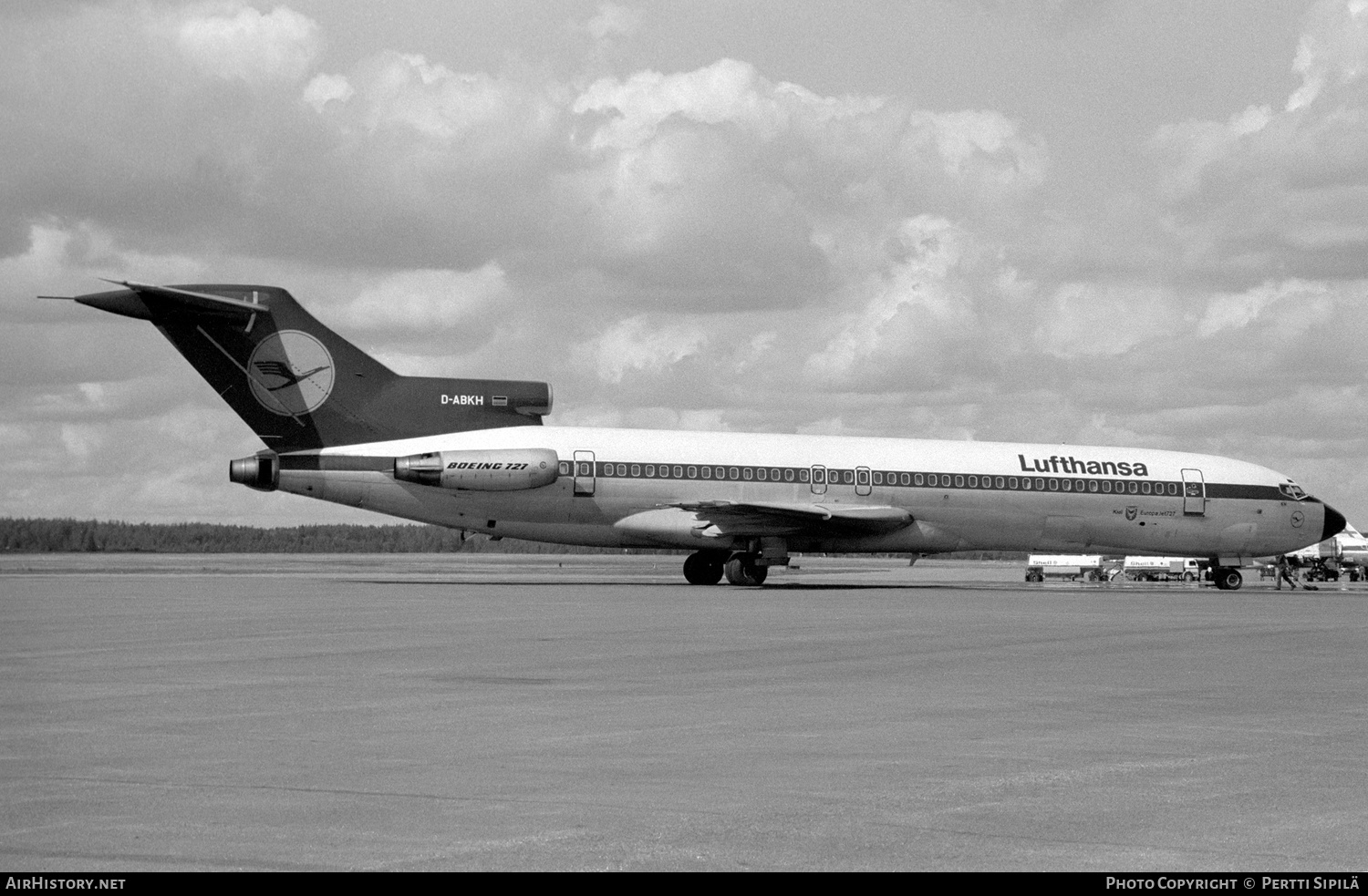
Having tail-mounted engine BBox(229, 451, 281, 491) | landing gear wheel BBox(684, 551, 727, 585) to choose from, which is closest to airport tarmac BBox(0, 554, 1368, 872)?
tail-mounted engine BBox(229, 451, 281, 491)

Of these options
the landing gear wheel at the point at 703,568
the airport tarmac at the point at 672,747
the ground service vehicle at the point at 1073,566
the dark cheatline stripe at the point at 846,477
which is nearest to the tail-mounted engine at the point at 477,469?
the dark cheatline stripe at the point at 846,477

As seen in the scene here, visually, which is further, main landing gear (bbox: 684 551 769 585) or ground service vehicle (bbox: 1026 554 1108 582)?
ground service vehicle (bbox: 1026 554 1108 582)

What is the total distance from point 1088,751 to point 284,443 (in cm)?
2920

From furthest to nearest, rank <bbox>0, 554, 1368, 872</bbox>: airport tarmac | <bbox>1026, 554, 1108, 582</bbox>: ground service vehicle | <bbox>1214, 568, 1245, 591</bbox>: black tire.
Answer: <bbox>1026, 554, 1108, 582</bbox>: ground service vehicle
<bbox>1214, 568, 1245, 591</bbox>: black tire
<bbox>0, 554, 1368, 872</bbox>: airport tarmac

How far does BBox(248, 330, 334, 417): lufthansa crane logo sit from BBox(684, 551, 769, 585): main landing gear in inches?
408

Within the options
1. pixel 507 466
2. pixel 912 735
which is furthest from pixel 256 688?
pixel 507 466

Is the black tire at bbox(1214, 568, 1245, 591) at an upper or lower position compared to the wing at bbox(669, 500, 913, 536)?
lower

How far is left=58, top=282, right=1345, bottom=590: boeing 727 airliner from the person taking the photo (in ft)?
119

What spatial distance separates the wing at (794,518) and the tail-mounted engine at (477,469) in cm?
364

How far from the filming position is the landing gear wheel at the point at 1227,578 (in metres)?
43.9

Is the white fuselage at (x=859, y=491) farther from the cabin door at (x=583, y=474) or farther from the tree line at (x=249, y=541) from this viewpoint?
the tree line at (x=249, y=541)

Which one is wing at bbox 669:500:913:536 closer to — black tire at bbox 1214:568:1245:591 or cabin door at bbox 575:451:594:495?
cabin door at bbox 575:451:594:495
